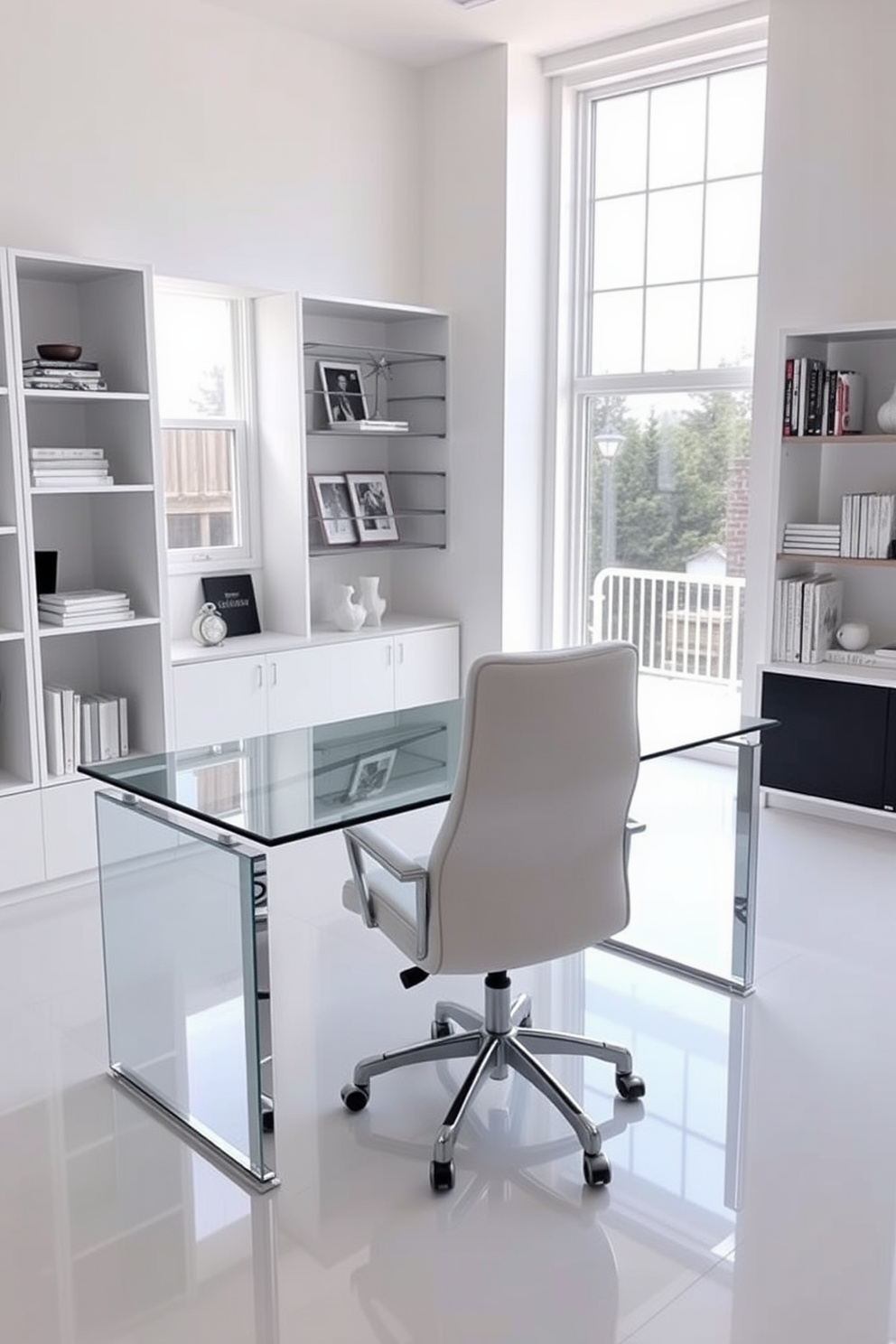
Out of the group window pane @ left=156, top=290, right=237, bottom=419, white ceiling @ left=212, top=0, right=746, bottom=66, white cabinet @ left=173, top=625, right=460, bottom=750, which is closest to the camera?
white cabinet @ left=173, top=625, right=460, bottom=750

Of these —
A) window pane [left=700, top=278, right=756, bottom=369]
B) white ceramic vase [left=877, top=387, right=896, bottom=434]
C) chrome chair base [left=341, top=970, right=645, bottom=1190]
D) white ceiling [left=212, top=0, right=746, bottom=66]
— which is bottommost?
chrome chair base [left=341, top=970, right=645, bottom=1190]

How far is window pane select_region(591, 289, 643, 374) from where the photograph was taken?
18.4 feet

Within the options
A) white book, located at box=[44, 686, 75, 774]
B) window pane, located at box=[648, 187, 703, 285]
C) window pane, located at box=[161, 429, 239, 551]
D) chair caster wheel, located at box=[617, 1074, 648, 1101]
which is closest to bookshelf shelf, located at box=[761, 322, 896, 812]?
window pane, located at box=[648, 187, 703, 285]

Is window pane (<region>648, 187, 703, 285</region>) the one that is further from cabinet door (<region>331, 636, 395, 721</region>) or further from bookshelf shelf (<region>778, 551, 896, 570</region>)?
cabinet door (<region>331, 636, 395, 721</region>)

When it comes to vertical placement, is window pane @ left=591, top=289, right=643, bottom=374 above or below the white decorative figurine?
above

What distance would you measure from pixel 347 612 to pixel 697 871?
6.42 feet

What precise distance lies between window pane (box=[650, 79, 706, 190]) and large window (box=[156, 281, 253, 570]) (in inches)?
79.7

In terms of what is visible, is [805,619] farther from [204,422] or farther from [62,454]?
[62,454]

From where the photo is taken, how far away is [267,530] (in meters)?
5.29

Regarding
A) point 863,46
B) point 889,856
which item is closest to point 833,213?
point 863,46

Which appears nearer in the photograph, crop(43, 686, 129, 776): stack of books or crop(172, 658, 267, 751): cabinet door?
crop(43, 686, 129, 776): stack of books

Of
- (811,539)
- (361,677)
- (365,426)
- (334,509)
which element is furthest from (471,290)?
(811,539)

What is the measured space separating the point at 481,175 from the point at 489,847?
4.11m

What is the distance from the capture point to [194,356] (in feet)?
16.6
